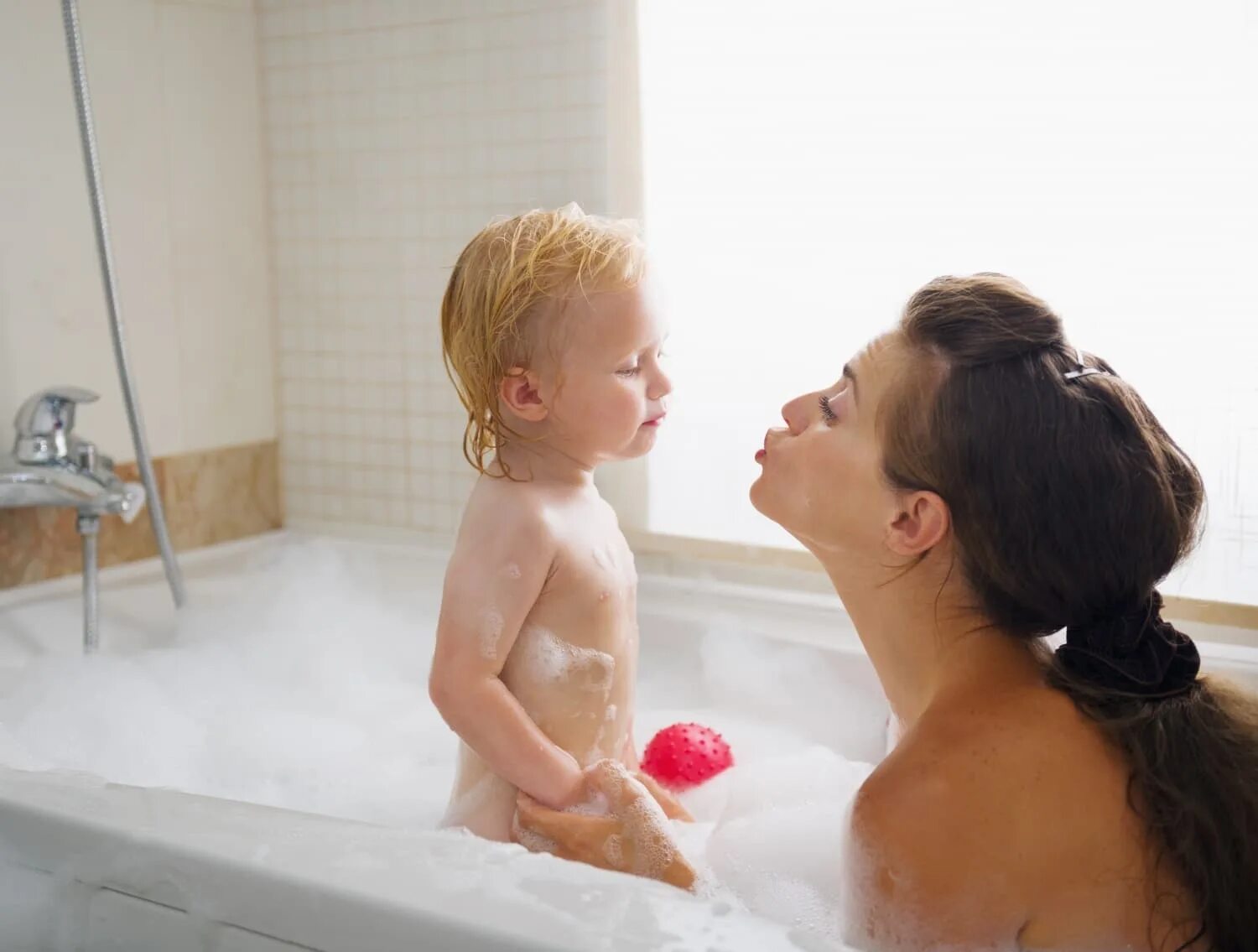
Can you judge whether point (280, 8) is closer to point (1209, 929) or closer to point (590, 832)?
point (590, 832)

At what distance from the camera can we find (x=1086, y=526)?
0.89m

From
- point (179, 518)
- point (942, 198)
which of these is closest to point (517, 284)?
point (942, 198)

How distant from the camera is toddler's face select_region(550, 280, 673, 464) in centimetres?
129

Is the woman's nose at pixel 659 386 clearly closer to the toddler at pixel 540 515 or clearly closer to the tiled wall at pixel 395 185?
the toddler at pixel 540 515

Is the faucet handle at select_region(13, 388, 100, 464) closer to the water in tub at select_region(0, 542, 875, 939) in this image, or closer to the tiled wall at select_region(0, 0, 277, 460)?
the tiled wall at select_region(0, 0, 277, 460)

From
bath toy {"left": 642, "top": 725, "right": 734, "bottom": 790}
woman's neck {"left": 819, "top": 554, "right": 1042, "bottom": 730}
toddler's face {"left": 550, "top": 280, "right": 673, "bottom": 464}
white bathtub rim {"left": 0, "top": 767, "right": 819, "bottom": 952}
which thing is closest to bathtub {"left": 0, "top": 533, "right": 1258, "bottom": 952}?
white bathtub rim {"left": 0, "top": 767, "right": 819, "bottom": 952}

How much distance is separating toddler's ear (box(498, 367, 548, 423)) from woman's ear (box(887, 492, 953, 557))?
439 millimetres

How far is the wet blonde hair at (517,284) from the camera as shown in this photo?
49.6 inches

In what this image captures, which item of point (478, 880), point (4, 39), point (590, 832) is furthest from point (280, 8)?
point (478, 880)

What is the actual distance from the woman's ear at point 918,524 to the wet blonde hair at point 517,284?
0.44 metres

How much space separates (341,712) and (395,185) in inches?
35.9

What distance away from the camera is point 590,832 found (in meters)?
1.22

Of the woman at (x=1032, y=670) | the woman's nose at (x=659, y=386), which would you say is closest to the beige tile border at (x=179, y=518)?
the woman's nose at (x=659, y=386)

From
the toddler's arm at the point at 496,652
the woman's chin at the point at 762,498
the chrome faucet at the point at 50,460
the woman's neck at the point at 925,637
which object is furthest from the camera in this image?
the chrome faucet at the point at 50,460
